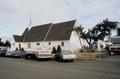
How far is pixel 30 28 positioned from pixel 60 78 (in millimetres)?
54692

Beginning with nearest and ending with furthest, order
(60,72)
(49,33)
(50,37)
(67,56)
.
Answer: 1. (60,72)
2. (67,56)
3. (50,37)
4. (49,33)

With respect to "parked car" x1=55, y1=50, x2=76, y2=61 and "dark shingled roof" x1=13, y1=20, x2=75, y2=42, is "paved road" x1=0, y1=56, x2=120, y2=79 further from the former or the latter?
"dark shingled roof" x1=13, y1=20, x2=75, y2=42

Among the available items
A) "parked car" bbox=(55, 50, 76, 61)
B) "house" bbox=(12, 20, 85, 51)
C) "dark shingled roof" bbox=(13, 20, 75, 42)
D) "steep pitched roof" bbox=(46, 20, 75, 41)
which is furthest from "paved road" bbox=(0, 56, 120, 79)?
"dark shingled roof" bbox=(13, 20, 75, 42)

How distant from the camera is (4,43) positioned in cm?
8881

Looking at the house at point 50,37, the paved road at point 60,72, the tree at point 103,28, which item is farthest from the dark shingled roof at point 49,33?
the paved road at point 60,72

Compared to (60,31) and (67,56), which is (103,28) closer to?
(60,31)

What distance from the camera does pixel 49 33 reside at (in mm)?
56125

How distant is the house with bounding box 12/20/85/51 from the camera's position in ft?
165

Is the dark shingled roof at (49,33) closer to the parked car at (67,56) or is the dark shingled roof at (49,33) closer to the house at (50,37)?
the house at (50,37)

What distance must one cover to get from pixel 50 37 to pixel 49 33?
1815mm

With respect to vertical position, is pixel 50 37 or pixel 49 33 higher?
pixel 49 33

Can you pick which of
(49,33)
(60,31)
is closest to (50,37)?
(49,33)

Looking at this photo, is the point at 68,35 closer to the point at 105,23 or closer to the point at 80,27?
the point at 80,27

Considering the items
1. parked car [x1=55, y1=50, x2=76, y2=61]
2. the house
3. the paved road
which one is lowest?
the paved road
